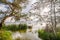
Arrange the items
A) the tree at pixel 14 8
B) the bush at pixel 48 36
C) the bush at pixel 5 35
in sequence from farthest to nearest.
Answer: the tree at pixel 14 8
the bush at pixel 48 36
the bush at pixel 5 35

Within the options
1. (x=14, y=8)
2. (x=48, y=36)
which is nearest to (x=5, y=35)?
(x=14, y=8)

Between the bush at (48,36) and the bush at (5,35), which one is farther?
the bush at (48,36)

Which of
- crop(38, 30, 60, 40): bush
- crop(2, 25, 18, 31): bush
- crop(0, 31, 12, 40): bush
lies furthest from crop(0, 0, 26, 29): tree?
crop(38, 30, 60, 40): bush

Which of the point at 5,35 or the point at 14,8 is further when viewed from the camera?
the point at 14,8

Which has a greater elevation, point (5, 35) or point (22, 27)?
point (22, 27)

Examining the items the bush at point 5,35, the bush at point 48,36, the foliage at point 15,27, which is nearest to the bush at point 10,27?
the foliage at point 15,27

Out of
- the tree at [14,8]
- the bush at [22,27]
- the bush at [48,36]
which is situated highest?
the tree at [14,8]

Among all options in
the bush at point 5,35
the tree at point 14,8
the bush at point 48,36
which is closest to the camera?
the bush at point 5,35

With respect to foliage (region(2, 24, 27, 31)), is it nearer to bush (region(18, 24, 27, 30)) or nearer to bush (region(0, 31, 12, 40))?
bush (region(18, 24, 27, 30))

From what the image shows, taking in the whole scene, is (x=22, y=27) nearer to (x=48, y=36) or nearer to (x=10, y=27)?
(x=10, y=27)

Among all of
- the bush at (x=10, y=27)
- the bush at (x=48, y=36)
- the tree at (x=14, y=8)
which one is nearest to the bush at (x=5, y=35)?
the bush at (x=10, y=27)

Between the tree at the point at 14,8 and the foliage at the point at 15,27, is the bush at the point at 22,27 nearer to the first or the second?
the foliage at the point at 15,27

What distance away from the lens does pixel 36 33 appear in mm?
3012

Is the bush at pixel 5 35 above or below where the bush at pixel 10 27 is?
below
